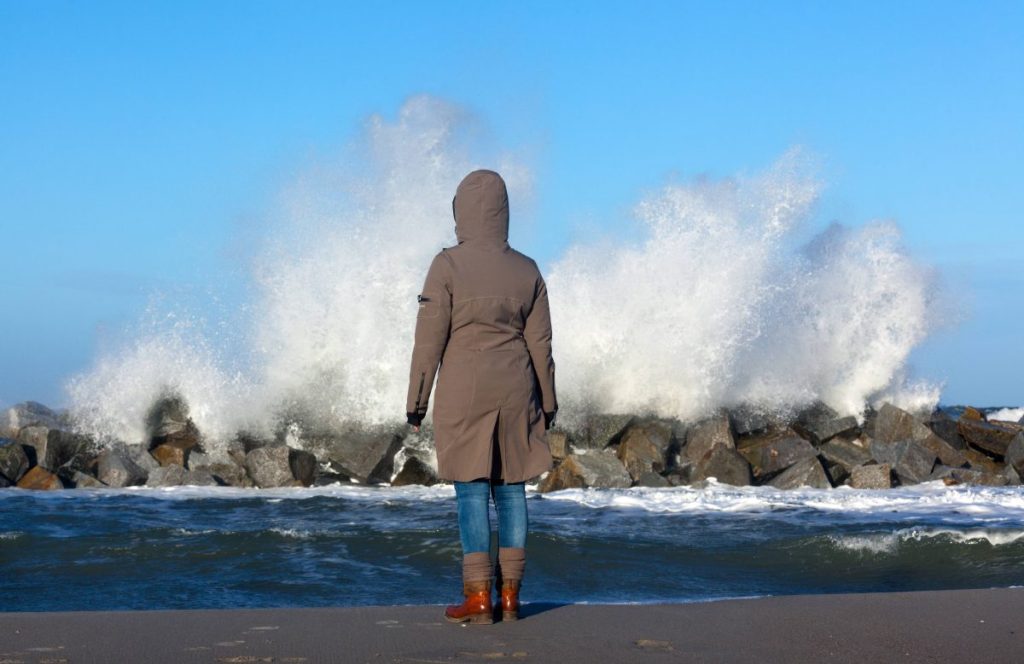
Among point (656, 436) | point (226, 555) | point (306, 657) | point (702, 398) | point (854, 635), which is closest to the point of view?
point (306, 657)

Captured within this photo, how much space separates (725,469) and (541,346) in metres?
7.85

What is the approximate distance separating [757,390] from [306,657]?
37.1 feet

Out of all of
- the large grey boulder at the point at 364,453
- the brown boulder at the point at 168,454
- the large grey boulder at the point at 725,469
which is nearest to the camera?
the large grey boulder at the point at 725,469

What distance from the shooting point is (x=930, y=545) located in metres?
7.63

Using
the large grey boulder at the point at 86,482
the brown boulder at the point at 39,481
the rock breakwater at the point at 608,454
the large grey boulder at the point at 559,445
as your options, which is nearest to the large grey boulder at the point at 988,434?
the rock breakwater at the point at 608,454

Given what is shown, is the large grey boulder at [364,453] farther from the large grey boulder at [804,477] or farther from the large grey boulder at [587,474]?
the large grey boulder at [804,477]

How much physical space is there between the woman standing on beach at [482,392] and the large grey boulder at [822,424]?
9489mm

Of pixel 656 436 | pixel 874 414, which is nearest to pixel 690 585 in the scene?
pixel 656 436

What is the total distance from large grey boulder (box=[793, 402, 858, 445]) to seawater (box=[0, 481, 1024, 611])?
313 centimetres

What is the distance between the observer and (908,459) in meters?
12.4

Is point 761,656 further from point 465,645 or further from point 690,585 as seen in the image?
point 690,585

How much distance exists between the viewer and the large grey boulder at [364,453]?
12523mm

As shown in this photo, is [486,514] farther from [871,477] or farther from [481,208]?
[871,477]

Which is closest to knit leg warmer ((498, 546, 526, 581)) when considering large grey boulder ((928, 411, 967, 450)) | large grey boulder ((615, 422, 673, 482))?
large grey boulder ((615, 422, 673, 482))
